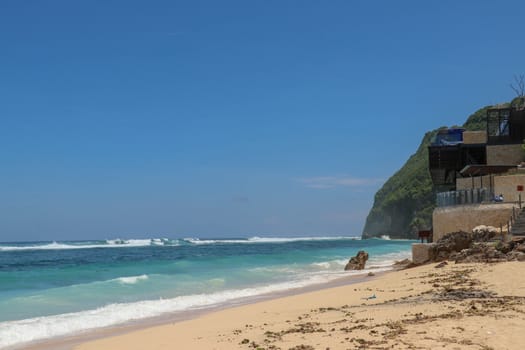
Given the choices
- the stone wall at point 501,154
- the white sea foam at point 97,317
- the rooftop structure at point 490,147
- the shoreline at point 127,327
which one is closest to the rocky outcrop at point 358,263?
the rooftop structure at point 490,147

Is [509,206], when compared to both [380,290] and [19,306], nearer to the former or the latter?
[380,290]

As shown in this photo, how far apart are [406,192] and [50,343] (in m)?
116

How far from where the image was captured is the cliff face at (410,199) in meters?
111

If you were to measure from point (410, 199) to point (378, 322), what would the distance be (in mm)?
114555

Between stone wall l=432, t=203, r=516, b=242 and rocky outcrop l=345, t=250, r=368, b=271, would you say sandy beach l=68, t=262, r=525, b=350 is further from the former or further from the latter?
rocky outcrop l=345, t=250, r=368, b=271

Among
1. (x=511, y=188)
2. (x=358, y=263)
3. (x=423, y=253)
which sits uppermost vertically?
(x=511, y=188)

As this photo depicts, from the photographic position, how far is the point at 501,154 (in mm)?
35188

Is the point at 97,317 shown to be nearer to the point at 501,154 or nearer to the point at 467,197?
the point at 467,197

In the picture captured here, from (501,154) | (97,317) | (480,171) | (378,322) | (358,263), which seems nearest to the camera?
(378,322)

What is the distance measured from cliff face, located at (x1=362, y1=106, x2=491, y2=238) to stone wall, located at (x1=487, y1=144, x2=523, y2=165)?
2539 inches

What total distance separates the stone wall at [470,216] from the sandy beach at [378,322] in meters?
8.45

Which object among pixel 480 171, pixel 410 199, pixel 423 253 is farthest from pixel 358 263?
pixel 410 199

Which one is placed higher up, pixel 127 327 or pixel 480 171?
pixel 480 171

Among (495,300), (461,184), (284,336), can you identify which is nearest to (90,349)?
(284,336)
